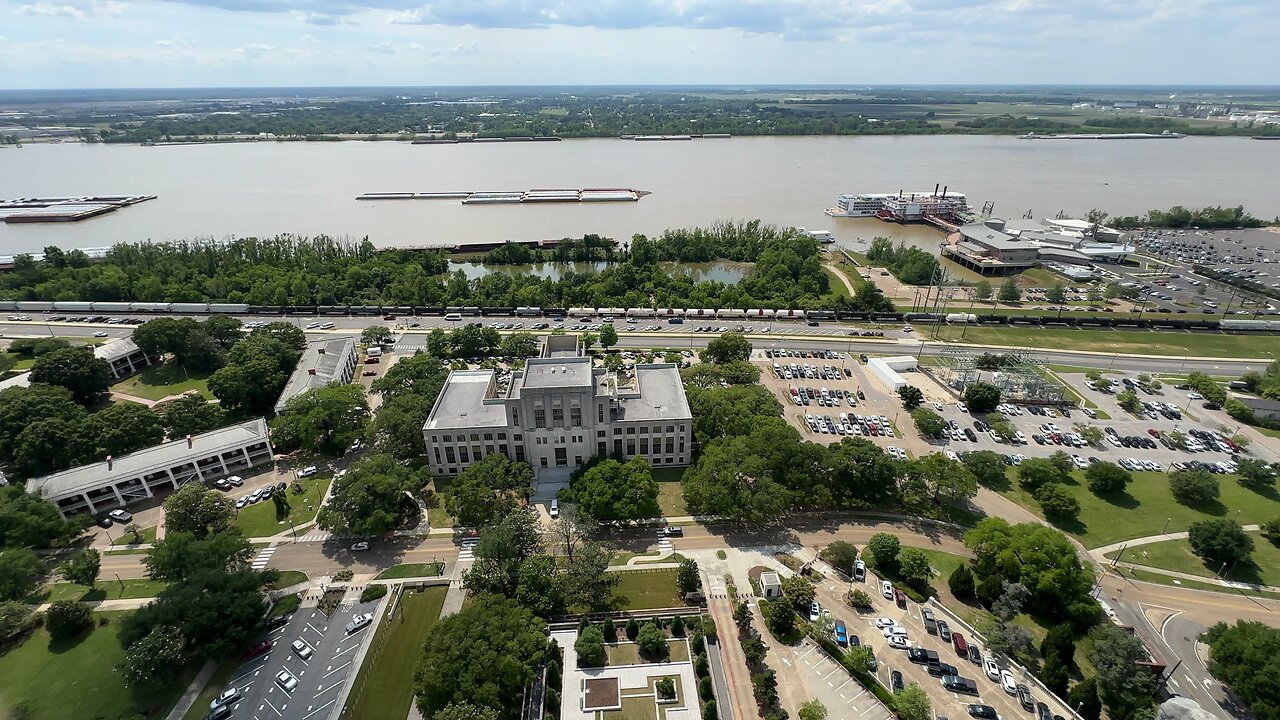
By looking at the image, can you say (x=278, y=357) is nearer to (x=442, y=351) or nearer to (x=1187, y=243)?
(x=442, y=351)

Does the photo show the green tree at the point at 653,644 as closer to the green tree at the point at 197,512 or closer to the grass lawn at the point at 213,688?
the grass lawn at the point at 213,688

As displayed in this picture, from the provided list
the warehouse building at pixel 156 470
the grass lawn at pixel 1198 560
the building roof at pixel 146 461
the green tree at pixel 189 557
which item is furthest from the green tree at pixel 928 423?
the building roof at pixel 146 461

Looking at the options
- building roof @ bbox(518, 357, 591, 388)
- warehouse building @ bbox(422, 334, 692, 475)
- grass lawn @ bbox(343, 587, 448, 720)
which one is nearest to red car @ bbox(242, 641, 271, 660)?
grass lawn @ bbox(343, 587, 448, 720)

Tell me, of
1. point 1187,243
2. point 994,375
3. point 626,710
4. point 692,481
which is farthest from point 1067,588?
point 1187,243

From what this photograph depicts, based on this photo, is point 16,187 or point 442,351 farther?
point 16,187

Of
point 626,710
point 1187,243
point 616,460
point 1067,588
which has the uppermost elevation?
point 1187,243
